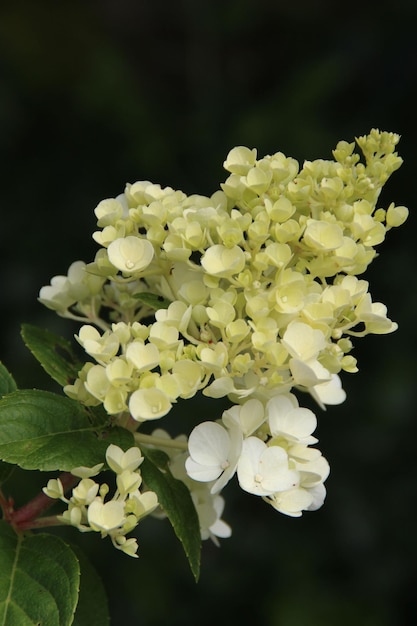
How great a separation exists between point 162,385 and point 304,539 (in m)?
1.56

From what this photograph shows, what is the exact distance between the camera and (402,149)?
241 cm

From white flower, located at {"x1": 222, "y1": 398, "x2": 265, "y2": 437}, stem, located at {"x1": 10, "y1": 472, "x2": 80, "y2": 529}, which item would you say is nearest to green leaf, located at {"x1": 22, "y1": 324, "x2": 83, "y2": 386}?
stem, located at {"x1": 10, "y1": 472, "x2": 80, "y2": 529}

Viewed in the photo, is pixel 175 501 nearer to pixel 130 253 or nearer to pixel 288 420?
pixel 288 420

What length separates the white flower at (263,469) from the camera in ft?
2.82

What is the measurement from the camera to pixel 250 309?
0.87 m

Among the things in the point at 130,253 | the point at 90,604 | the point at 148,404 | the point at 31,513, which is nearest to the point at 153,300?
the point at 130,253

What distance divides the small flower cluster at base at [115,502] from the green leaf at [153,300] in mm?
184

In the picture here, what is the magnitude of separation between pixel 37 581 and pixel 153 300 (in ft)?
1.16

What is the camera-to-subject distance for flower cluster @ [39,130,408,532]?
33.7 inches

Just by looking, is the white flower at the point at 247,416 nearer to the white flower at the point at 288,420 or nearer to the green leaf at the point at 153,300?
the white flower at the point at 288,420

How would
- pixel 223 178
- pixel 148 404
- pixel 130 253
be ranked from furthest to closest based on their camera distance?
pixel 223 178
pixel 130 253
pixel 148 404

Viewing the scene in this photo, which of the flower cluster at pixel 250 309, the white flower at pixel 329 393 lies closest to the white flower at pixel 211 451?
the flower cluster at pixel 250 309

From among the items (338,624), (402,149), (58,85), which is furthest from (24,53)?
(338,624)

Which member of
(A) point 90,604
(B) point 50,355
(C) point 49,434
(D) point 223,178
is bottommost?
(A) point 90,604
